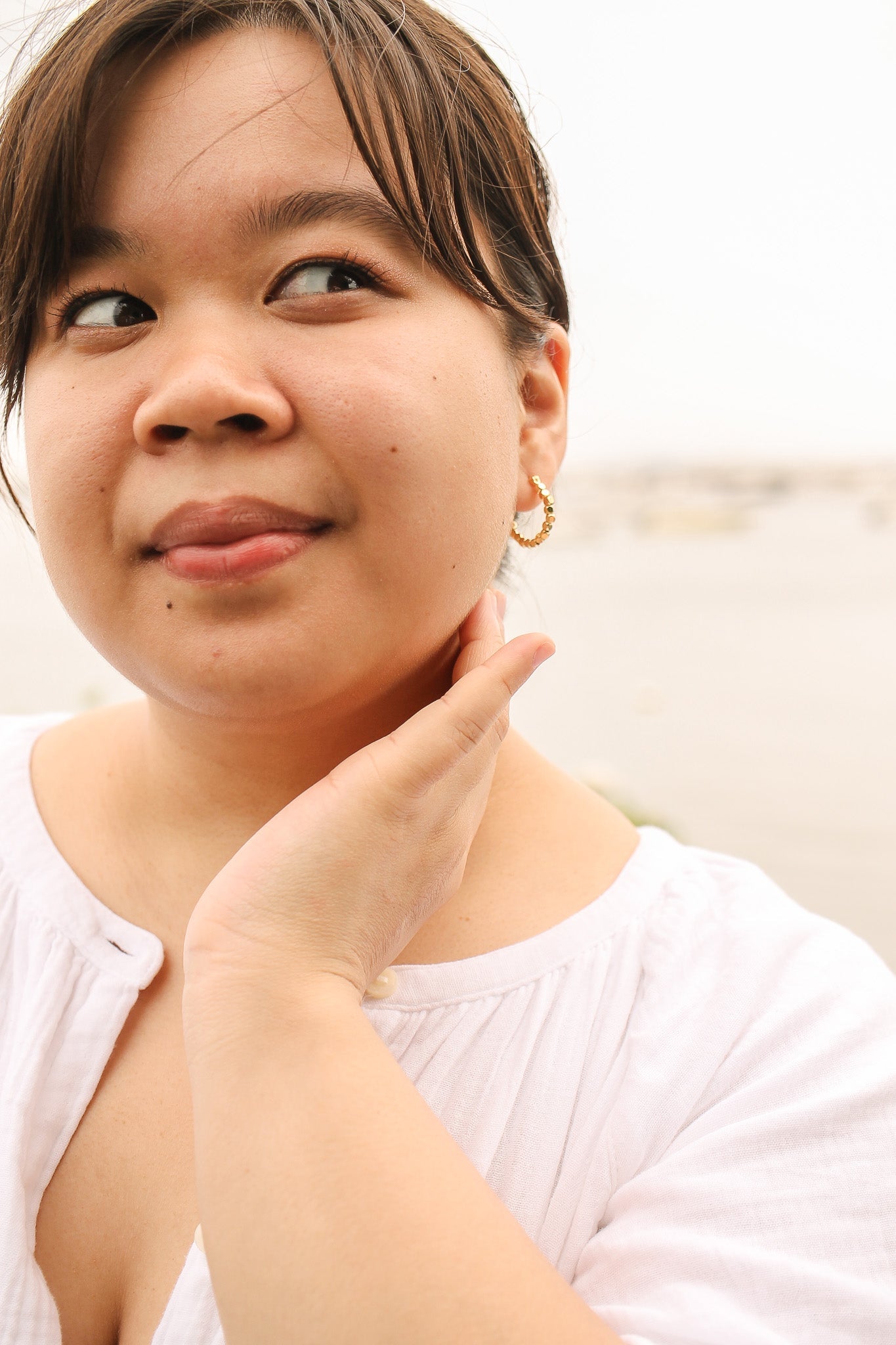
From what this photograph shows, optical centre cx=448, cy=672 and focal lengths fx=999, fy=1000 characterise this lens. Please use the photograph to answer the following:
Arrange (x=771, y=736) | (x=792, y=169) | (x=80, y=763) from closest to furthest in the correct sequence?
1. (x=80, y=763)
2. (x=792, y=169)
3. (x=771, y=736)

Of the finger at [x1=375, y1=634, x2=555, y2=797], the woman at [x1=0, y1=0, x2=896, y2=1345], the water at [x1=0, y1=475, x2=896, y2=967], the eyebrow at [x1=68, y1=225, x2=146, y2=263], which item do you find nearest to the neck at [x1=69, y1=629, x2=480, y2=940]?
the woman at [x1=0, y1=0, x2=896, y2=1345]

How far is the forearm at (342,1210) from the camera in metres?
0.72

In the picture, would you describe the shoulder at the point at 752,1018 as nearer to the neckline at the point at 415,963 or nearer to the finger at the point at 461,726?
the neckline at the point at 415,963

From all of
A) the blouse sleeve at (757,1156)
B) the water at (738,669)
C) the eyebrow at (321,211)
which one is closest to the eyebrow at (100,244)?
the eyebrow at (321,211)

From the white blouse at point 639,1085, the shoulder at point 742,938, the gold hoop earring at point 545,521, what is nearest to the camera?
the white blouse at point 639,1085

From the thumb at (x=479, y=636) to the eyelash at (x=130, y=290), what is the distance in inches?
14.4

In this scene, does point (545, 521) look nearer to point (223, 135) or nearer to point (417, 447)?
point (417, 447)

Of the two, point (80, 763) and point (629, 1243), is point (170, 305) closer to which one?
point (80, 763)

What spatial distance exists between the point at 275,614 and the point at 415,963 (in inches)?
17.2

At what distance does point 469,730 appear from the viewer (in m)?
0.95

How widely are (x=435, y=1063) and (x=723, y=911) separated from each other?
380 mm

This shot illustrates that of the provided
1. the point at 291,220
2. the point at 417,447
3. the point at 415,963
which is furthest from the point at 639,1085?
the point at 291,220

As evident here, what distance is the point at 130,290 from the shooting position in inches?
38.0

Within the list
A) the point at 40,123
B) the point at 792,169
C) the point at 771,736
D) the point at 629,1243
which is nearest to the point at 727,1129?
the point at 629,1243
